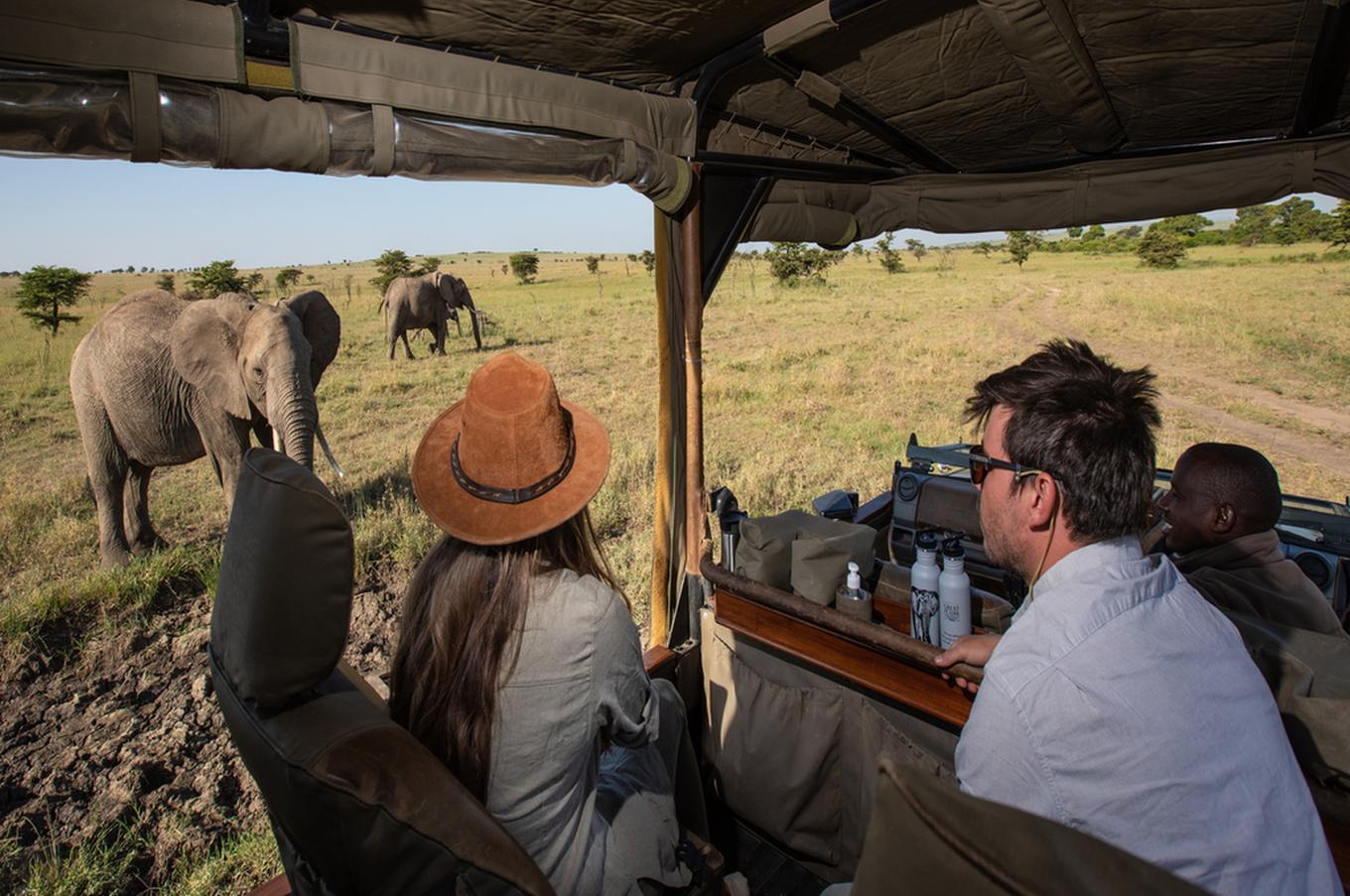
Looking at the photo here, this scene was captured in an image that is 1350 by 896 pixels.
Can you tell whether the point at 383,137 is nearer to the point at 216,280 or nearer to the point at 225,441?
the point at 225,441

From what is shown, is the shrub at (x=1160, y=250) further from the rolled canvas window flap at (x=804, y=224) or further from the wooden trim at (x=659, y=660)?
the wooden trim at (x=659, y=660)

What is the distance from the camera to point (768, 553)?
8.28 ft

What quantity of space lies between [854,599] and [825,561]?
0.53ft

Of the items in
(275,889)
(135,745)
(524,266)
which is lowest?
(135,745)

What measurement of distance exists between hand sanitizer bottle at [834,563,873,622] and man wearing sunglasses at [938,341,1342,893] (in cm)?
81

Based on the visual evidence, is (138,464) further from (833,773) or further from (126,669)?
(833,773)

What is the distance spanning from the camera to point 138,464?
6.65m

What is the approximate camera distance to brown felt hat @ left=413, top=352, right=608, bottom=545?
58.3 inches

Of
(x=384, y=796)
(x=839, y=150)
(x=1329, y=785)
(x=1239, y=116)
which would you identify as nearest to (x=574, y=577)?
(x=384, y=796)

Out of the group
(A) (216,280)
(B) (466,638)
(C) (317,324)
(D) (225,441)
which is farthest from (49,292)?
(B) (466,638)

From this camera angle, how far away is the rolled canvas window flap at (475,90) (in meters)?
1.70

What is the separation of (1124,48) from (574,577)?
91.1 inches

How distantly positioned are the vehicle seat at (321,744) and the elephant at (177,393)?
5.28 m

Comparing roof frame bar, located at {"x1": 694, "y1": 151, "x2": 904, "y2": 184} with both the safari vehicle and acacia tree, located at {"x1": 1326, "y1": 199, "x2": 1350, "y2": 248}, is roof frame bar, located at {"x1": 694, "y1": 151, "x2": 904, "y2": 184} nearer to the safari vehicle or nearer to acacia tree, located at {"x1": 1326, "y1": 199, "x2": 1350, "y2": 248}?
the safari vehicle
